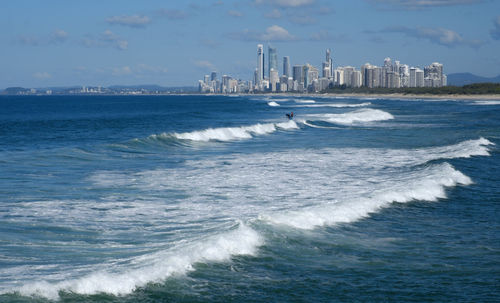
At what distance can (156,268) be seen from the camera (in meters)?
10.2

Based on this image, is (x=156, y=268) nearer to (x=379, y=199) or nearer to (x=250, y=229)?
(x=250, y=229)

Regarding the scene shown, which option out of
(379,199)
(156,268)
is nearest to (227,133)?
(379,199)

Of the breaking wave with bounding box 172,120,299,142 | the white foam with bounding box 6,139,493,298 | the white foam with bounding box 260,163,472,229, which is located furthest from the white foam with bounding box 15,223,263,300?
the breaking wave with bounding box 172,120,299,142

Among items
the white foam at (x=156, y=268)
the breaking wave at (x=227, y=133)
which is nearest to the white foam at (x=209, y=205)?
the white foam at (x=156, y=268)

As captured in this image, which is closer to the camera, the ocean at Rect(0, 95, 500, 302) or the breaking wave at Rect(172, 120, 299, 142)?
the ocean at Rect(0, 95, 500, 302)

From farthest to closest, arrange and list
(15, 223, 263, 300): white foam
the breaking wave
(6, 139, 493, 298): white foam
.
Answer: the breaking wave
(6, 139, 493, 298): white foam
(15, 223, 263, 300): white foam

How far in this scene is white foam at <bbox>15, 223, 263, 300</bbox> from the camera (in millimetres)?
9148

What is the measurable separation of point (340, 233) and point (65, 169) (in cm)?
1496

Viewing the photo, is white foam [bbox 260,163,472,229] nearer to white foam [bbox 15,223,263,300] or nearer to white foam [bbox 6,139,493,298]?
white foam [bbox 6,139,493,298]

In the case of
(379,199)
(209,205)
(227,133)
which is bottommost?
(209,205)

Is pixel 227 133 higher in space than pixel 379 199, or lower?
higher

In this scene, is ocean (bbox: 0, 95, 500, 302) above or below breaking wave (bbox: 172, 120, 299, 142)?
below

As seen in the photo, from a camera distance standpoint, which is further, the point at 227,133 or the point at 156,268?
the point at 227,133

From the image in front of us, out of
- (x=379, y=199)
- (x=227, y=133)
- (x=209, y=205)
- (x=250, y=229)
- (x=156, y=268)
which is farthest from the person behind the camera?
(x=227, y=133)
